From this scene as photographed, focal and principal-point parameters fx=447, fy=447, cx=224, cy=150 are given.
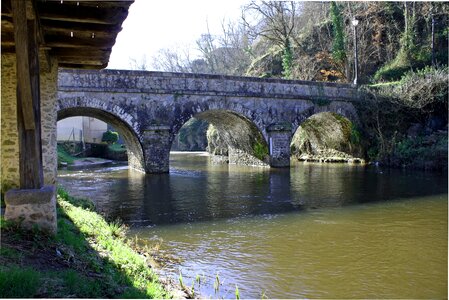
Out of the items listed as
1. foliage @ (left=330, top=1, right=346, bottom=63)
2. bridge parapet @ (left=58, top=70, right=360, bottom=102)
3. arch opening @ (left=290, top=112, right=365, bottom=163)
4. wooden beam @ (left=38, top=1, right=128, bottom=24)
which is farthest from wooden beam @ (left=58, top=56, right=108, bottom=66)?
foliage @ (left=330, top=1, right=346, bottom=63)

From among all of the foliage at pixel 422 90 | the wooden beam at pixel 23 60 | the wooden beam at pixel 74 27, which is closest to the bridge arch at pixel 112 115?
the wooden beam at pixel 74 27

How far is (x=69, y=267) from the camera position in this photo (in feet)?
15.4

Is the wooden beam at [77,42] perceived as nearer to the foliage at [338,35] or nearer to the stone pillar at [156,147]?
the stone pillar at [156,147]

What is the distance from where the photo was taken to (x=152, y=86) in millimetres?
18172

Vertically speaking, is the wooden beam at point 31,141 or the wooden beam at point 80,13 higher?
the wooden beam at point 80,13

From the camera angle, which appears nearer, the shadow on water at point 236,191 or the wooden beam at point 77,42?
the wooden beam at point 77,42

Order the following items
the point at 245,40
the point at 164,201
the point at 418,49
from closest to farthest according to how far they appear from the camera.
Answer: the point at 164,201
the point at 418,49
the point at 245,40

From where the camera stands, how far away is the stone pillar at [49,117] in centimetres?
830

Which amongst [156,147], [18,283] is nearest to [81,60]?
[18,283]

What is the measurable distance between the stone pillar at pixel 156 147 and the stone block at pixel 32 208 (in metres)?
12.8

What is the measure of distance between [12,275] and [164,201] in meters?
8.44

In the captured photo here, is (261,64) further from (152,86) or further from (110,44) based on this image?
(110,44)

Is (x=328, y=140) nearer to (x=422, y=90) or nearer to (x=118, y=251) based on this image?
(x=422, y=90)

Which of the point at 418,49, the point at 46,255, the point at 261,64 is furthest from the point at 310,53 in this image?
the point at 46,255
